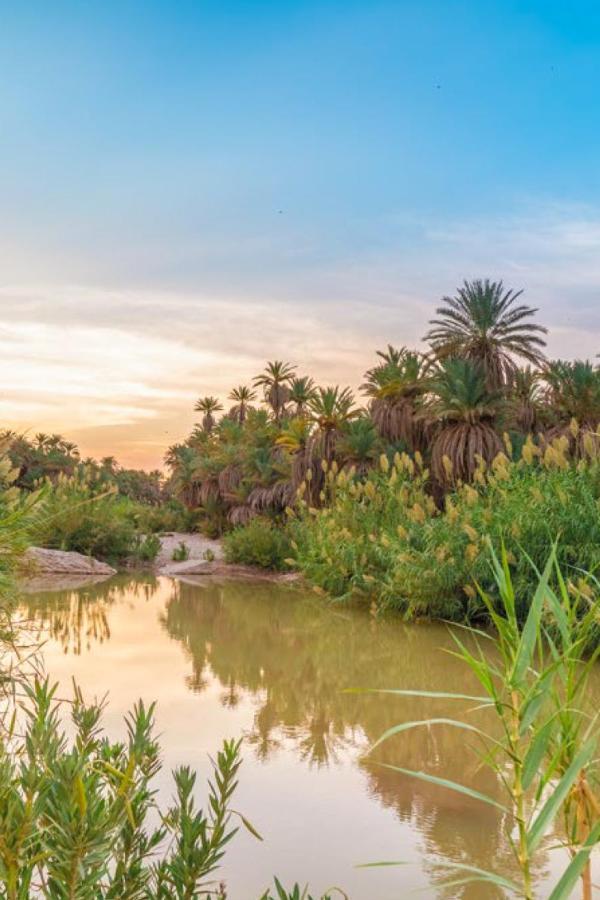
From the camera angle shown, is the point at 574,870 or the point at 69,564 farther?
the point at 69,564

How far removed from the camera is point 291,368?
170 ft

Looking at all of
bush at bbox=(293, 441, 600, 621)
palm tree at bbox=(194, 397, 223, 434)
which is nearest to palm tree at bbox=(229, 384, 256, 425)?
palm tree at bbox=(194, 397, 223, 434)

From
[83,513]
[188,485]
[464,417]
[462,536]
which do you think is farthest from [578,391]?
[188,485]

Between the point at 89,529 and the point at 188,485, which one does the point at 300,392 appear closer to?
the point at 188,485

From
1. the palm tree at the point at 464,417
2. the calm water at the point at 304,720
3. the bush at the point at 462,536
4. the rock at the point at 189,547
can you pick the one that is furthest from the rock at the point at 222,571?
the calm water at the point at 304,720

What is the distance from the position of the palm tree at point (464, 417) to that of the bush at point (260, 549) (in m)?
4.75

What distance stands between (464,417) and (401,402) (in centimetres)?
409

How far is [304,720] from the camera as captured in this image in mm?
7719

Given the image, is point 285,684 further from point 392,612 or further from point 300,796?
point 392,612

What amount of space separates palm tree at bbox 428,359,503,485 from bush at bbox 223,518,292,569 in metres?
4.75

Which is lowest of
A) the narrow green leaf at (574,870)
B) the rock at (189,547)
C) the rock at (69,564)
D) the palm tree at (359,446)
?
the rock at (189,547)

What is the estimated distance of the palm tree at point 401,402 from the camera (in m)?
24.8

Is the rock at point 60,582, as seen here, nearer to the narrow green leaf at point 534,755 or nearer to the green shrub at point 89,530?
the green shrub at point 89,530

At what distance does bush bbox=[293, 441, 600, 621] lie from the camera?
11.8 metres
